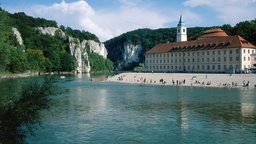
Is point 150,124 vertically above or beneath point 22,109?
beneath

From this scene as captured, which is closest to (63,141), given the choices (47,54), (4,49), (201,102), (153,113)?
(4,49)

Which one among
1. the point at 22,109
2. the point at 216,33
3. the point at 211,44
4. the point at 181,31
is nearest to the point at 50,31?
the point at 181,31

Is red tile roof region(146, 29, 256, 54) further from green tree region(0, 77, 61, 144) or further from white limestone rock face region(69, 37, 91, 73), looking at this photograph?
green tree region(0, 77, 61, 144)

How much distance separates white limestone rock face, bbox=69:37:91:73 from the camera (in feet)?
600

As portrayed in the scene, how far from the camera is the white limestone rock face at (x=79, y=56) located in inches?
7196

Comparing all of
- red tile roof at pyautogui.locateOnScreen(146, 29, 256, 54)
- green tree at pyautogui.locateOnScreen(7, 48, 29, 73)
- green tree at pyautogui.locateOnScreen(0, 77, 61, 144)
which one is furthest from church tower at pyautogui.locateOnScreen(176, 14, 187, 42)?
green tree at pyautogui.locateOnScreen(0, 77, 61, 144)

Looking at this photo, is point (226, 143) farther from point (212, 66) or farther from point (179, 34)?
point (179, 34)

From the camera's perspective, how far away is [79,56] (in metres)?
186

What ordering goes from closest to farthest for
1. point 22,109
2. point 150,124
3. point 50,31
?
point 22,109 < point 150,124 < point 50,31

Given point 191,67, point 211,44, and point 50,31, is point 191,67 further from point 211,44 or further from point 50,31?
point 50,31

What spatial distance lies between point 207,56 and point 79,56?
102 meters

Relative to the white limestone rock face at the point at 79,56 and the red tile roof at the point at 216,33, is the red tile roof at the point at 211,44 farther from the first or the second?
the white limestone rock face at the point at 79,56

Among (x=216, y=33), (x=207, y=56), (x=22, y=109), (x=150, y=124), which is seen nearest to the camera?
(x=22, y=109)

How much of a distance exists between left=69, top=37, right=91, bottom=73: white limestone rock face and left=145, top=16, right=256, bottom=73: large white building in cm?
6911
